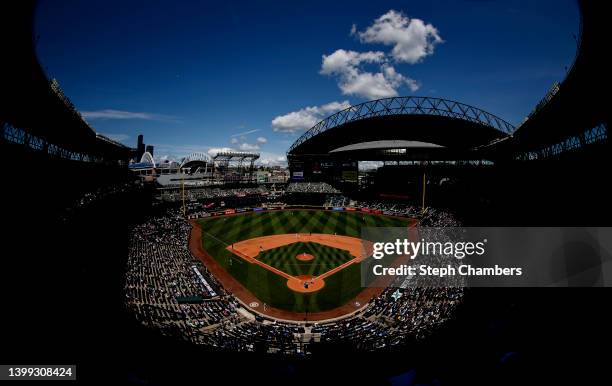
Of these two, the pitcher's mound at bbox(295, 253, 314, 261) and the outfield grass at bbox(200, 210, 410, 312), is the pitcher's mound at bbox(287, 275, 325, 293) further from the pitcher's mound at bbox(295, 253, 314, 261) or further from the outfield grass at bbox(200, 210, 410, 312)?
the pitcher's mound at bbox(295, 253, 314, 261)

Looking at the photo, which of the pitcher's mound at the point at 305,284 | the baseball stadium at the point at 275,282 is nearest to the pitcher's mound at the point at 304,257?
the baseball stadium at the point at 275,282

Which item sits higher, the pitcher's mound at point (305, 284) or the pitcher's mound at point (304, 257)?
the pitcher's mound at point (304, 257)

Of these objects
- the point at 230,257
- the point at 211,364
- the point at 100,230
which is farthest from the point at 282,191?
the point at 211,364

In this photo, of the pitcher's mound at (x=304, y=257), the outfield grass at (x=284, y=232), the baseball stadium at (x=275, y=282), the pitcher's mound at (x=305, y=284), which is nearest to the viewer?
the baseball stadium at (x=275, y=282)

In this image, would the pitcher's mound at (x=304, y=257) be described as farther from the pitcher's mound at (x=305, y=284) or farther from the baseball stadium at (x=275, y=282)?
the pitcher's mound at (x=305, y=284)

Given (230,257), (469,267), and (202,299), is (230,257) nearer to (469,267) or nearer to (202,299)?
(202,299)

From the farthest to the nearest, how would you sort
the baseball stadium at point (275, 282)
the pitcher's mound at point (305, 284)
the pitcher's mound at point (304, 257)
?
the pitcher's mound at point (304, 257), the pitcher's mound at point (305, 284), the baseball stadium at point (275, 282)

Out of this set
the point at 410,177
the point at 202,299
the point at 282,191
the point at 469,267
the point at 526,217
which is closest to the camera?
the point at 202,299
